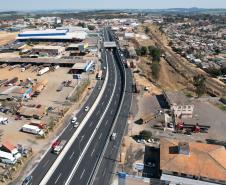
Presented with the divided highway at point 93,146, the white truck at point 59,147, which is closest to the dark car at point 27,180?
the divided highway at point 93,146

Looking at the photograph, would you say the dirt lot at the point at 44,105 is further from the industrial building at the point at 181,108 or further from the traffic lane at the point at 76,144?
the industrial building at the point at 181,108

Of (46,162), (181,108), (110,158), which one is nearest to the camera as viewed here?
(46,162)

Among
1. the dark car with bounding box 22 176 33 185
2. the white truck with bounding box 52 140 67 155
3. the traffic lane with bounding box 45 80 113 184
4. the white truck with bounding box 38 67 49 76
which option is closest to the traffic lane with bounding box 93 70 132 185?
the traffic lane with bounding box 45 80 113 184

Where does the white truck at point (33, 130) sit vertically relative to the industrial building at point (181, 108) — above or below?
below

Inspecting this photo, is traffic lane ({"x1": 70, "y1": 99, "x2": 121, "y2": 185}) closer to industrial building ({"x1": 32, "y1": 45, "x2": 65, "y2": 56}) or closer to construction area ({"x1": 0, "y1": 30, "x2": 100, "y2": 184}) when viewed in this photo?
construction area ({"x1": 0, "y1": 30, "x2": 100, "y2": 184})

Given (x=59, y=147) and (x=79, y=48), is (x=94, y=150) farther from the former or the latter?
(x=79, y=48)

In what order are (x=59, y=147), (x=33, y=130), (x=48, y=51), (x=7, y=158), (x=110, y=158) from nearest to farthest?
(x=7, y=158) → (x=110, y=158) → (x=59, y=147) → (x=33, y=130) → (x=48, y=51)

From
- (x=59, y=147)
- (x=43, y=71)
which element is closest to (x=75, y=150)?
(x=59, y=147)
